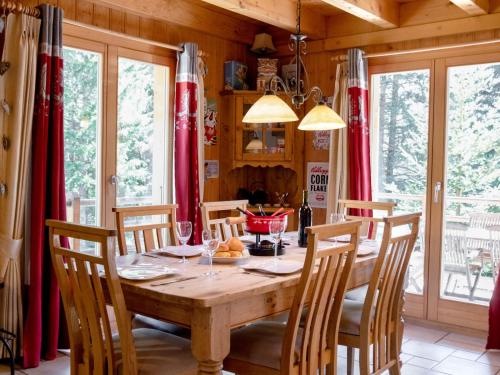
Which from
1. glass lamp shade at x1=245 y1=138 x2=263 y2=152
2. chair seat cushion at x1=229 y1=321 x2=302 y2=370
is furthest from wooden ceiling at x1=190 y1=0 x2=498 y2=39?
chair seat cushion at x1=229 y1=321 x2=302 y2=370

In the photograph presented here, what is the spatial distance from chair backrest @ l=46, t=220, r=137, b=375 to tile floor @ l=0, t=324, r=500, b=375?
116cm

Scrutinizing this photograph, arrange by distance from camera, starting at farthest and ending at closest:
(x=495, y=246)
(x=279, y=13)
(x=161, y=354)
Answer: (x=279, y=13) < (x=495, y=246) < (x=161, y=354)

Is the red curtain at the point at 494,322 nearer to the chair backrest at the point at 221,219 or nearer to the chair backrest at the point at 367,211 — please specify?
the chair backrest at the point at 367,211

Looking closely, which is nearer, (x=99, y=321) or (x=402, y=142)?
(x=99, y=321)

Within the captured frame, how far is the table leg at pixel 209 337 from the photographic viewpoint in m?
2.00

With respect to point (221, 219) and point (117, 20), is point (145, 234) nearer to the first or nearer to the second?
point (221, 219)

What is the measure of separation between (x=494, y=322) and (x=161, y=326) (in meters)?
2.35

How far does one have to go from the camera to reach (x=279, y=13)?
13.4 feet

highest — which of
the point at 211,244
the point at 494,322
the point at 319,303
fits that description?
the point at 211,244

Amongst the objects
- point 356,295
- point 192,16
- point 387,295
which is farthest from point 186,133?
point 387,295

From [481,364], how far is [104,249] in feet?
8.67

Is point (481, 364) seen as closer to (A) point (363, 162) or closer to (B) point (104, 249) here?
(A) point (363, 162)

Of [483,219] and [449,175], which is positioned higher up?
[449,175]

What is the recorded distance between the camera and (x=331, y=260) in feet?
7.23
